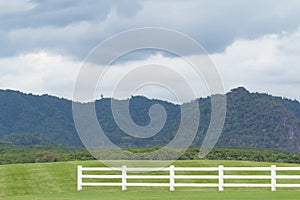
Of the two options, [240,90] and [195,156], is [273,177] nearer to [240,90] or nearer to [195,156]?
[195,156]

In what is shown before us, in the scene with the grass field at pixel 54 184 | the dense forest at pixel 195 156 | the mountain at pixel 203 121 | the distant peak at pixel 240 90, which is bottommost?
the grass field at pixel 54 184

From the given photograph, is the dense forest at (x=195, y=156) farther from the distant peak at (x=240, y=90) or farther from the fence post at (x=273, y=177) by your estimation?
the distant peak at (x=240, y=90)

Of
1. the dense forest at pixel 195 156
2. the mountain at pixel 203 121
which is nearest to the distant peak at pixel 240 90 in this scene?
the mountain at pixel 203 121

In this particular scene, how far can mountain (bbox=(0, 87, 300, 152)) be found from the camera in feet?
295

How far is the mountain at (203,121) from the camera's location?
295 feet

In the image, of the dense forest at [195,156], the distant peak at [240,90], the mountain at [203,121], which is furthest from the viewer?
the distant peak at [240,90]

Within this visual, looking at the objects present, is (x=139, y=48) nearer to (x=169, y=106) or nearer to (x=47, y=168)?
(x=47, y=168)

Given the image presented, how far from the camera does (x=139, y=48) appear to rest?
34.2m

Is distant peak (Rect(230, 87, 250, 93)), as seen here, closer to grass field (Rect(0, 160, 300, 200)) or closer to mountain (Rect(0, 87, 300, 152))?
mountain (Rect(0, 87, 300, 152))

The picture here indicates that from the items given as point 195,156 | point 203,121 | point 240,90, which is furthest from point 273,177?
point 240,90

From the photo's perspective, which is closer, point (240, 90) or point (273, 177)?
point (273, 177)

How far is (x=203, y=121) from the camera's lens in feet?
321

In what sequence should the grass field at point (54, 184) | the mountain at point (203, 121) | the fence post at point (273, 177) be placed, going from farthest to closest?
the mountain at point (203, 121)
the grass field at point (54, 184)
the fence post at point (273, 177)

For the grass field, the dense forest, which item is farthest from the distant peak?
the grass field
